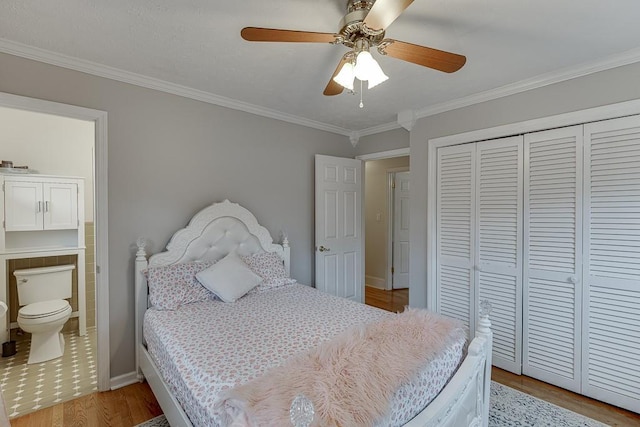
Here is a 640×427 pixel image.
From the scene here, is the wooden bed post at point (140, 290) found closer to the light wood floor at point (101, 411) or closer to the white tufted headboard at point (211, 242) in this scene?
the white tufted headboard at point (211, 242)

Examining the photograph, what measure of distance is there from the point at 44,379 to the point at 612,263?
446cm

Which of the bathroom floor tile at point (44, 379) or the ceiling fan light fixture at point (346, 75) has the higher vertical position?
the ceiling fan light fixture at point (346, 75)

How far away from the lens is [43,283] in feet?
10.5

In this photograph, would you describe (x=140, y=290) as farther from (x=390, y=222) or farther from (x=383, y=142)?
(x=390, y=222)

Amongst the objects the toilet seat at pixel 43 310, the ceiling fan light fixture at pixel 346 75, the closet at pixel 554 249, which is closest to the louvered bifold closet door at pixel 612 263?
the closet at pixel 554 249

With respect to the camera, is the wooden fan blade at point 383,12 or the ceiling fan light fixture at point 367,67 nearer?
the wooden fan blade at point 383,12

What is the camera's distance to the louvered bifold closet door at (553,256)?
2.34 m

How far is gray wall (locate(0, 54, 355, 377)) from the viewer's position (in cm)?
227

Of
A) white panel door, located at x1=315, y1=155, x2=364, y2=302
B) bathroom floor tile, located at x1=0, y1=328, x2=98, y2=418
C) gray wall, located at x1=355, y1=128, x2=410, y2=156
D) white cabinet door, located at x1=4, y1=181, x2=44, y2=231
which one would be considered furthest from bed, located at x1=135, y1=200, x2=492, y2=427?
gray wall, located at x1=355, y1=128, x2=410, y2=156

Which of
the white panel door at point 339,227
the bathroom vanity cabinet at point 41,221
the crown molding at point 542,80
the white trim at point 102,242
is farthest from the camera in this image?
the white panel door at point 339,227

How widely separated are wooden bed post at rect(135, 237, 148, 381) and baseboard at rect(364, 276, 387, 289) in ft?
12.8

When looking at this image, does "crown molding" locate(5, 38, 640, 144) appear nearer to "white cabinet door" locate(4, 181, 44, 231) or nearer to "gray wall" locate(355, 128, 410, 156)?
"gray wall" locate(355, 128, 410, 156)

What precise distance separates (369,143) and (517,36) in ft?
7.28

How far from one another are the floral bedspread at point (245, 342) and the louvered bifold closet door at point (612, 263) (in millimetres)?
1435
